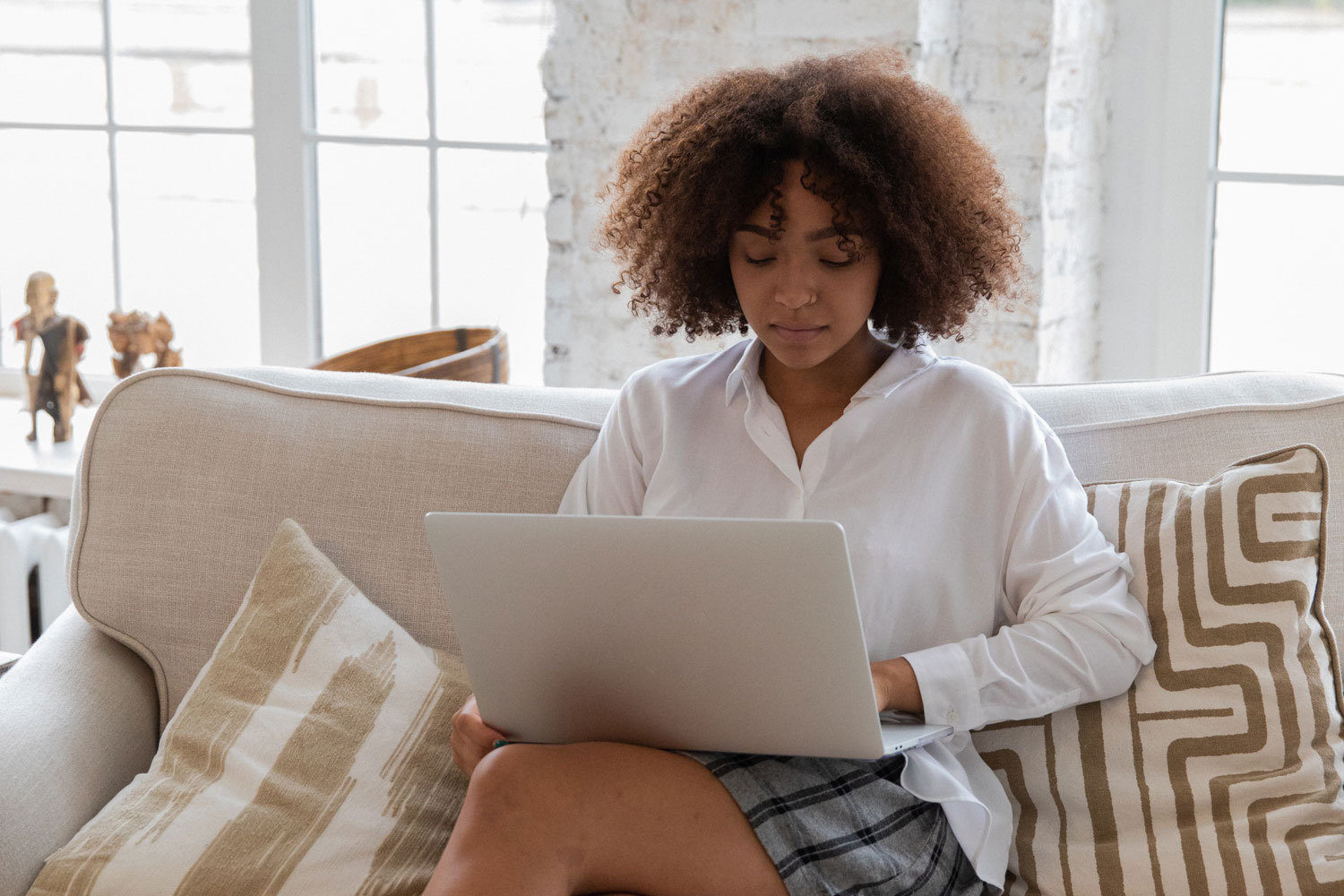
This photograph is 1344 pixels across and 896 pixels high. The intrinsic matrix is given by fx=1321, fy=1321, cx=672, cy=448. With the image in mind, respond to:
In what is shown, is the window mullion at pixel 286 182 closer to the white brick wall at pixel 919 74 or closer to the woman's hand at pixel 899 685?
the white brick wall at pixel 919 74

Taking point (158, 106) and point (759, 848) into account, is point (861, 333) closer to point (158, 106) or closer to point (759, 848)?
point (759, 848)

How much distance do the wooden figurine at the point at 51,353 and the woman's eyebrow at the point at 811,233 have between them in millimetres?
1720

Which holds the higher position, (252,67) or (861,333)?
(252,67)

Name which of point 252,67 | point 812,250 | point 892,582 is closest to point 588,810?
point 892,582

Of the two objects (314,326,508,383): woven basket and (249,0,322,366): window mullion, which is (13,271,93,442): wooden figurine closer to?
(249,0,322,366): window mullion

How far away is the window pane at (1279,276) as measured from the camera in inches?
89.9

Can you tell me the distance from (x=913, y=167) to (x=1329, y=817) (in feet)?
2.47

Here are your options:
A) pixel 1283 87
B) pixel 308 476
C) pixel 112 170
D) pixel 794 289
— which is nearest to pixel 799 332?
pixel 794 289

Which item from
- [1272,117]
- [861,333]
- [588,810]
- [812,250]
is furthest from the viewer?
[1272,117]

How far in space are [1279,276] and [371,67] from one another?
181 cm

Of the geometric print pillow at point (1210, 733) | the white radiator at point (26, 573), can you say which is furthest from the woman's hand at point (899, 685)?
the white radiator at point (26, 573)

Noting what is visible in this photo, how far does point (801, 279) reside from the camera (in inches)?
52.7

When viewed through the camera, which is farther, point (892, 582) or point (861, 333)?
point (861, 333)

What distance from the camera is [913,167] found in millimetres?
1375
